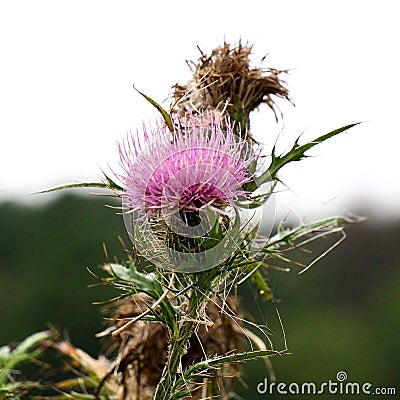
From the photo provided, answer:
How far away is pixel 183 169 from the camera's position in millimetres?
1662

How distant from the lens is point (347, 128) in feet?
5.66

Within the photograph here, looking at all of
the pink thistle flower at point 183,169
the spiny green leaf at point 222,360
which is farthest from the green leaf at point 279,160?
the spiny green leaf at point 222,360

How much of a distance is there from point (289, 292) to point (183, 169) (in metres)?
13.6

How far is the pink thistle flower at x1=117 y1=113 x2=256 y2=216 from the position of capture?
5.46 feet

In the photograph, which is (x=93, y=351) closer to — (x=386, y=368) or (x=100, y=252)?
(x=100, y=252)

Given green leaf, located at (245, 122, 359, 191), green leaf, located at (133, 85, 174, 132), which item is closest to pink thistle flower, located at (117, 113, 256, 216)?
green leaf, located at (133, 85, 174, 132)

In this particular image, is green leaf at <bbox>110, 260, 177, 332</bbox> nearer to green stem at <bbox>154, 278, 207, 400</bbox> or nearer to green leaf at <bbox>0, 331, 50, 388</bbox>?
green stem at <bbox>154, 278, 207, 400</bbox>

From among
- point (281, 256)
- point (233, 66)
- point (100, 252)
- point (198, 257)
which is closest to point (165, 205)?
point (198, 257)

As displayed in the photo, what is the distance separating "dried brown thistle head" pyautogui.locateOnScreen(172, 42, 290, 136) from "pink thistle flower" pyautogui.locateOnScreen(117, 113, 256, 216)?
377 mm

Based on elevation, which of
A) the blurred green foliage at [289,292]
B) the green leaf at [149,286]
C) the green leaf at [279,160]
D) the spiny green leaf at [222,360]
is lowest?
the blurred green foliage at [289,292]

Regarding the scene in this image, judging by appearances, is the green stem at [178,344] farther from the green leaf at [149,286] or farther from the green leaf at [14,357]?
the green leaf at [14,357]

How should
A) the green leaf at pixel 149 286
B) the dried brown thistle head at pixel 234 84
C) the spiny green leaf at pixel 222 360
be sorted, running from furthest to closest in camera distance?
the dried brown thistle head at pixel 234 84, the green leaf at pixel 149 286, the spiny green leaf at pixel 222 360

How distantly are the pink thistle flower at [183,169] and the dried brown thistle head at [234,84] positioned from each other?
38 centimetres

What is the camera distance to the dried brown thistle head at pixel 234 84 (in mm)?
2104
